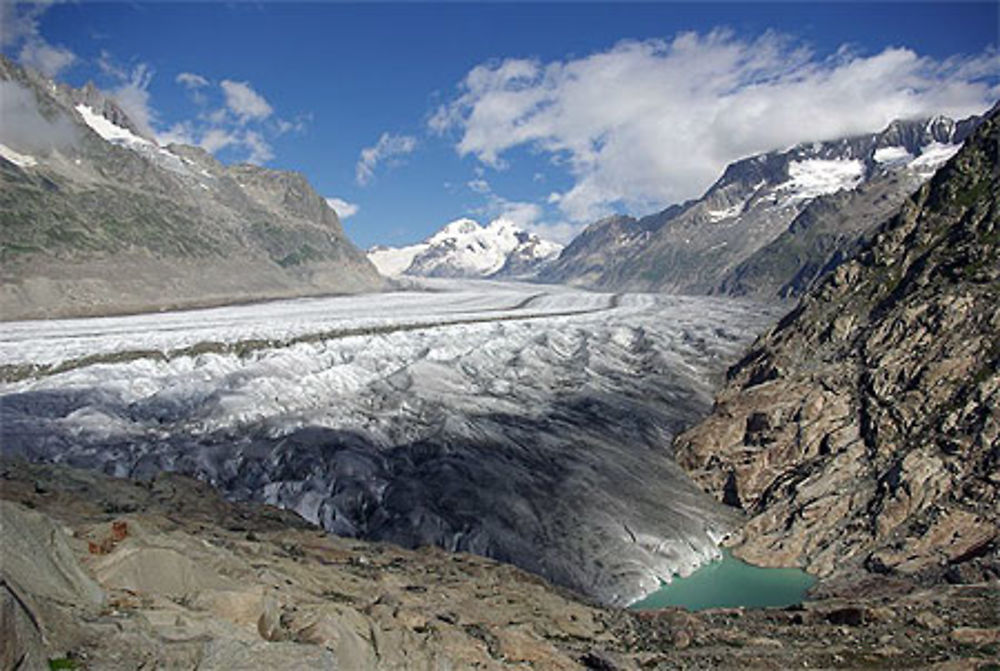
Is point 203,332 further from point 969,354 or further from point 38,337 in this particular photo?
point 969,354

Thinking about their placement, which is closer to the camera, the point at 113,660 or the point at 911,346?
the point at 113,660

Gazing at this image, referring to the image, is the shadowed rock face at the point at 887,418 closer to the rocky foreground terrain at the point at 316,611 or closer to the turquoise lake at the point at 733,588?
the turquoise lake at the point at 733,588

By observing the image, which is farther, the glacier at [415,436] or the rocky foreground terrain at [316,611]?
the glacier at [415,436]

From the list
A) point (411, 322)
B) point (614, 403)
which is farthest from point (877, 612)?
point (411, 322)

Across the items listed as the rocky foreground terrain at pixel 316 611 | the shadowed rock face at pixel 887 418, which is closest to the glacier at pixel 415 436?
the shadowed rock face at pixel 887 418

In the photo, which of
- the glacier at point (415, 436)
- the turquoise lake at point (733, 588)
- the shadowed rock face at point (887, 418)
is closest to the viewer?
the turquoise lake at point (733, 588)

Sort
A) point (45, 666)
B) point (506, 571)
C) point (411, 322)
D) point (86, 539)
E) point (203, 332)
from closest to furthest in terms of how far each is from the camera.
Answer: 1. point (45, 666)
2. point (86, 539)
3. point (506, 571)
4. point (203, 332)
5. point (411, 322)

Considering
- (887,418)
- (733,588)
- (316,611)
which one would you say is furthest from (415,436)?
(316,611)
